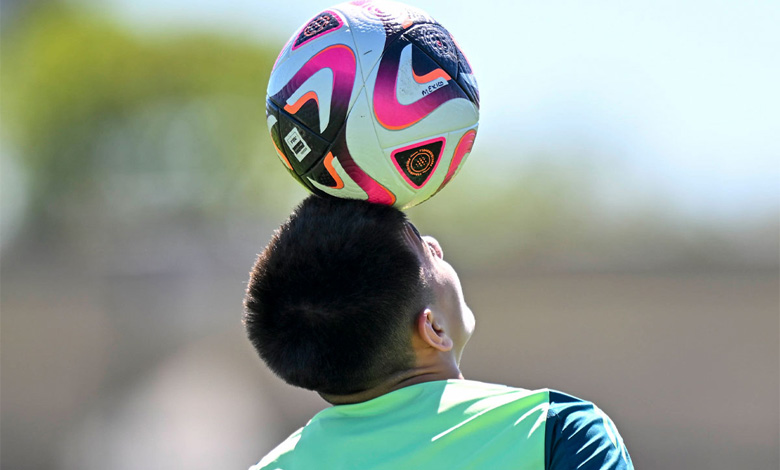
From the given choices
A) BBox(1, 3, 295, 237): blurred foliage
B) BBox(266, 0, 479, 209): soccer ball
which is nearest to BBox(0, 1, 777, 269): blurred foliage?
BBox(1, 3, 295, 237): blurred foliage

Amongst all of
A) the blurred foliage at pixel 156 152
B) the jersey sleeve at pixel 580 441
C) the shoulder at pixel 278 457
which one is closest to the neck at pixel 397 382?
the shoulder at pixel 278 457

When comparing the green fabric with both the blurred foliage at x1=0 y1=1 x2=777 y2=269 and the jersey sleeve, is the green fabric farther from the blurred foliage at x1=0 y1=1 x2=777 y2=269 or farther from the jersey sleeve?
the blurred foliage at x1=0 y1=1 x2=777 y2=269

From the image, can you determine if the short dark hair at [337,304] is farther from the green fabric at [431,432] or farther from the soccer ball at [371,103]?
the soccer ball at [371,103]

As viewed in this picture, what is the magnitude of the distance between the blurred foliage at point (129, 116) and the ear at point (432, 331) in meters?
24.2

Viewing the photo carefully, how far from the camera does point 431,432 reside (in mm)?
2248

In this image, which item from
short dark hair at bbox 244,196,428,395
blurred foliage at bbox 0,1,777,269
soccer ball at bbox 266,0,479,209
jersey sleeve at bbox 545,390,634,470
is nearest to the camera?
A: jersey sleeve at bbox 545,390,634,470

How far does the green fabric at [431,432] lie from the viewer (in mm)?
2143

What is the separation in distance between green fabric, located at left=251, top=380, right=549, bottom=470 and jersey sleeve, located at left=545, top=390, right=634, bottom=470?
3 centimetres

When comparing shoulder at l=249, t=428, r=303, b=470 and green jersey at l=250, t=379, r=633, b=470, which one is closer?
green jersey at l=250, t=379, r=633, b=470

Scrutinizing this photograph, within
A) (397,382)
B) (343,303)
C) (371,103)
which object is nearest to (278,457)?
(397,382)

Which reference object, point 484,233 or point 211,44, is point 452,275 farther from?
point 211,44

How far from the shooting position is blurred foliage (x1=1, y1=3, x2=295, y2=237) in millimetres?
26891

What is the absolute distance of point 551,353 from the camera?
15711 mm

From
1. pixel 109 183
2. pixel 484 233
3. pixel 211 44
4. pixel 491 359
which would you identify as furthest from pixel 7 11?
pixel 491 359
